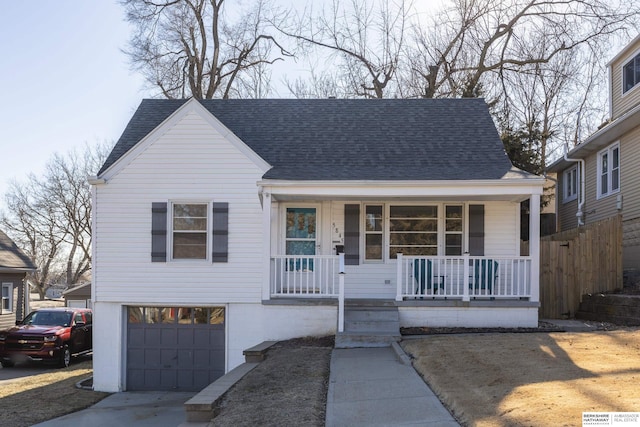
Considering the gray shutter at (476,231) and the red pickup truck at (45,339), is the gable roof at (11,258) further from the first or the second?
the gray shutter at (476,231)

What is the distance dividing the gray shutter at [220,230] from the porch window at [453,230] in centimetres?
489

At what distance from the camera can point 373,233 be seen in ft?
47.0

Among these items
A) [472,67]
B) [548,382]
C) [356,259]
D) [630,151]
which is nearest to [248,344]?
[356,259]

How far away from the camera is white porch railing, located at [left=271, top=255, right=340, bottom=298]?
12.6m

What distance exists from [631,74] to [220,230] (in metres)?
A: 13.4

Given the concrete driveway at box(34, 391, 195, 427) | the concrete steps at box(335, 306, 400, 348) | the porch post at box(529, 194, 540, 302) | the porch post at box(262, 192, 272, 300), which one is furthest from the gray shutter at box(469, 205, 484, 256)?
the concrete driveway at box(34, 391, 195, 427)

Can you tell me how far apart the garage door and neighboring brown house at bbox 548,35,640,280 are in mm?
11071

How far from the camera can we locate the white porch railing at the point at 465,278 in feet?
40.8

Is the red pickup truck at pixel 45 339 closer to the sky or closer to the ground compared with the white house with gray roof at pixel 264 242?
closer to the ground

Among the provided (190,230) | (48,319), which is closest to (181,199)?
(190,230)

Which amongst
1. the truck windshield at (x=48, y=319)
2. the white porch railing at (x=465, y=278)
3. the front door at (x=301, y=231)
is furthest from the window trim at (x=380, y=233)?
the truck windshield at (x=48, y=319)

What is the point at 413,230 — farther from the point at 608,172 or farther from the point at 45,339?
the point at 45,339

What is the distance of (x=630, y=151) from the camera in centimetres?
1761

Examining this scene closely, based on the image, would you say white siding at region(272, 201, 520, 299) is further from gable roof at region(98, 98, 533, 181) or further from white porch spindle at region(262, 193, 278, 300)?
white porch spindle at region(262, 193, 278, 300)
